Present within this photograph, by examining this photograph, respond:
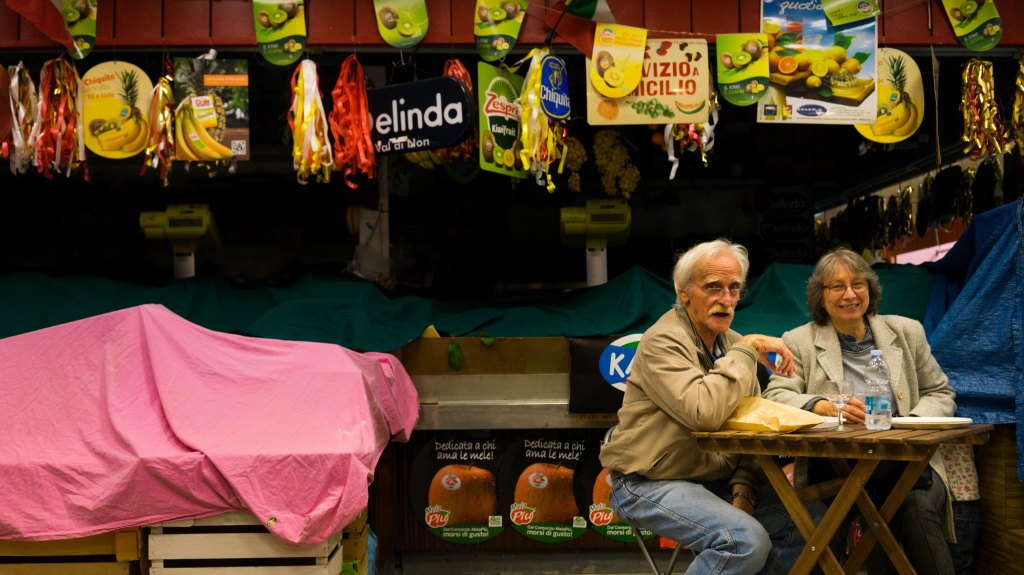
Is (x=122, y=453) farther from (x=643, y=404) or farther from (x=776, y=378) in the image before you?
(x=776, y=378)

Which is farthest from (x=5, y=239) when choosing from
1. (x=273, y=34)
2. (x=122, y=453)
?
(x=122, y=453)

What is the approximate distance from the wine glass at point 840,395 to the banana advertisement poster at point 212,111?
3153 mm

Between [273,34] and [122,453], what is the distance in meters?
2.34

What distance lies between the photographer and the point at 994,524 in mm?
4824

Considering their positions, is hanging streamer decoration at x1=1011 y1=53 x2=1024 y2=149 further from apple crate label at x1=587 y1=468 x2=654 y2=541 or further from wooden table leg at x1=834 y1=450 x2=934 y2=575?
apple crate label at x1=587 y1=468 x2=654 y2=541

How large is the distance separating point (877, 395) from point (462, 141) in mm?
2651

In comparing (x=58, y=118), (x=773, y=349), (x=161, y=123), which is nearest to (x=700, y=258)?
(x=773, y=349)

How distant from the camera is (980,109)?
220 inches

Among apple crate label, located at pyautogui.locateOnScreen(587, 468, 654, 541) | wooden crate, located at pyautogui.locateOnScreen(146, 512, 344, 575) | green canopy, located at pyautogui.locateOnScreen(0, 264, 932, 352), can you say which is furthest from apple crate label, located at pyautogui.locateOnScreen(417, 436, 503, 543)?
wooden crate, located at pyautogui.locateOnScreen(146, 512, 344, 575)

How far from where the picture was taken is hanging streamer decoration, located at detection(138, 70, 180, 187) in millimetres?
5414

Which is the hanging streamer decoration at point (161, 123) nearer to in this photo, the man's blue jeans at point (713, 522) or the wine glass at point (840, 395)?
the man's blue jeans at point (713, 522)

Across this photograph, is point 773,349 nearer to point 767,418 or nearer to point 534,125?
point 767,418

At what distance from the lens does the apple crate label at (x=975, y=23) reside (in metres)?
5.51

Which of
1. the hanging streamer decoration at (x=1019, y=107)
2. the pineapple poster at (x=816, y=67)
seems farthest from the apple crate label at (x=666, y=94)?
the hanging streamer decoration at (x=1019, y=107)
